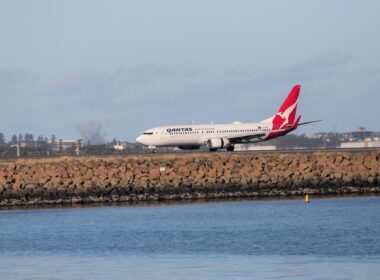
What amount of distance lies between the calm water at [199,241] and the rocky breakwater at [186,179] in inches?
181

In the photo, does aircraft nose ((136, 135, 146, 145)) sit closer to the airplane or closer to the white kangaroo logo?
the airplane

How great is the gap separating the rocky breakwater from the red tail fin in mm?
32301

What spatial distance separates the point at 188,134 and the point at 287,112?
39.4ft

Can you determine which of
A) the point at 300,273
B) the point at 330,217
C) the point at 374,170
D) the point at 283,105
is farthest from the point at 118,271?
the point at 283,105

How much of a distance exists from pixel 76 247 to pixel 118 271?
8.78 meters

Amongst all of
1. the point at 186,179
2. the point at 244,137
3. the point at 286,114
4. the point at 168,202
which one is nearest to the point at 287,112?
the point at 286,114

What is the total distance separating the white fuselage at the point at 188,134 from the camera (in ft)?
359

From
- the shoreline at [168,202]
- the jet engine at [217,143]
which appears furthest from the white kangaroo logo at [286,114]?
the shoreline at [168,202]

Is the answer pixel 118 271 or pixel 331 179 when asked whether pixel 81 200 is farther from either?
pixel 118 271

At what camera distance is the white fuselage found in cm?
10956

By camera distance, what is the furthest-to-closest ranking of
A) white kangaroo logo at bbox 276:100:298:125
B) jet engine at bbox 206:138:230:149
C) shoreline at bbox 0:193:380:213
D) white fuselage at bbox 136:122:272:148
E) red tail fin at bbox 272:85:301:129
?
white kangaroo logo at bbox 276:100:298:125
red tail fin at bbox 272:85:301:129
white fuselage at bbox 136:122:272:148
jet engine at bbox 206:138:230:149
shoreline at bbox 0:193:380:213

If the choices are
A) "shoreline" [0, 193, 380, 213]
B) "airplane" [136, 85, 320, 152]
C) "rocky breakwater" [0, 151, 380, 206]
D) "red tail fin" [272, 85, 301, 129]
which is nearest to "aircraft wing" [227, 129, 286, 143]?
"airplane" [136, 85, 320, 152]

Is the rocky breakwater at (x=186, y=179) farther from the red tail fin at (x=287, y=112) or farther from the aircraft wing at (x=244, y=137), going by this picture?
the red tail fin at (x=287, y=112)

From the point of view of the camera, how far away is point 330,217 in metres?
62.2
